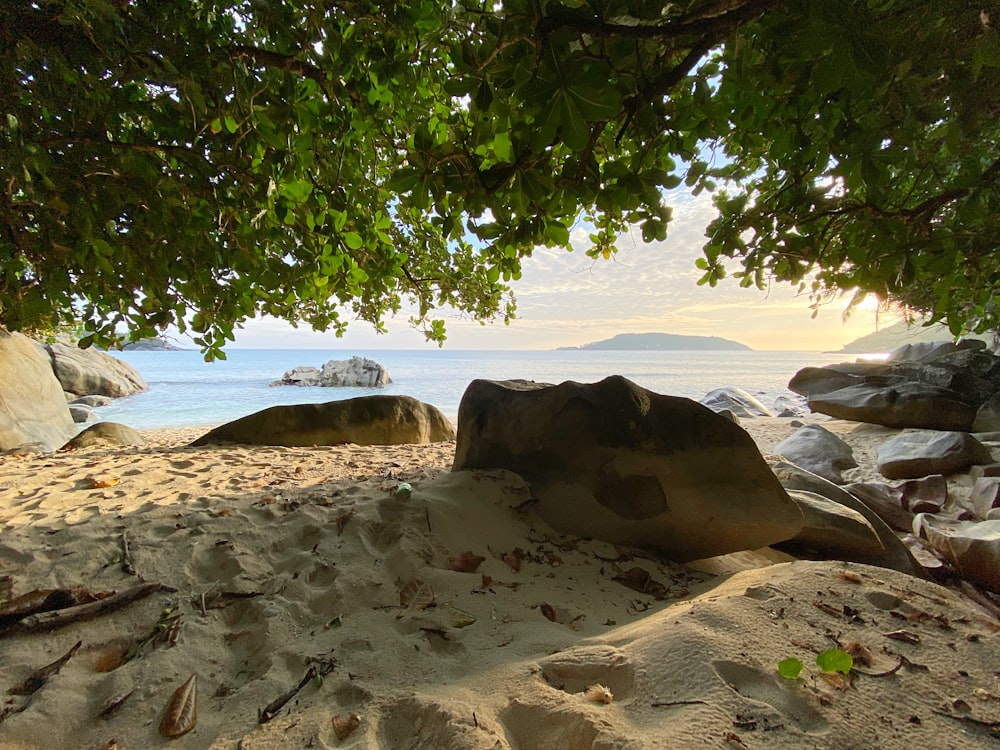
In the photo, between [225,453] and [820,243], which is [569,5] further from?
[225,453]

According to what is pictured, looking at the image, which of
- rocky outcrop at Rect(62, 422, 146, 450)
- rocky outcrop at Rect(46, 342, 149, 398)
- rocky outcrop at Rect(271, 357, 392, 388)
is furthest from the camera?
rocky outcrop at Rect(271, 357, 392, 388)

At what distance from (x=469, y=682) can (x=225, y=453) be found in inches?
180

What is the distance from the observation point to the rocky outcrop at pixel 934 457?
17.8 feet

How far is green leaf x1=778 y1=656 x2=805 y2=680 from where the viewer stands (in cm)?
140

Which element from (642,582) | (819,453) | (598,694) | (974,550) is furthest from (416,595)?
(819,453)

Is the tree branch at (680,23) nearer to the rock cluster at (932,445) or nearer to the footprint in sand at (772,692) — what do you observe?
the footprint in sand at (772,692)

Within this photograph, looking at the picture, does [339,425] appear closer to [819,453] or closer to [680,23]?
A: [680,23]

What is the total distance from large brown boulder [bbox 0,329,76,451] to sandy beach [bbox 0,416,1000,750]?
5.74 metres

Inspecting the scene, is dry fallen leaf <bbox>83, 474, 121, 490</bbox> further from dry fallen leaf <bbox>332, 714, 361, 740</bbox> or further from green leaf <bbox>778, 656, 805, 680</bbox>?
green leaf <bbox>778, 656, 805, 680</bbox>

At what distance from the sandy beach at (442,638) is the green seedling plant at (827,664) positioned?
3cm

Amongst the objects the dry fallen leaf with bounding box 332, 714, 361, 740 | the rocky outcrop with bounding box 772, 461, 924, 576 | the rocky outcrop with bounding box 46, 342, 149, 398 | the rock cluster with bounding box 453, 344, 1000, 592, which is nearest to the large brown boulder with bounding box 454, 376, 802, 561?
the rock cluster with bounding box 453, 344, 1000, 592

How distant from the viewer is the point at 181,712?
56.2 inches

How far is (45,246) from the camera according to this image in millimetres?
2119

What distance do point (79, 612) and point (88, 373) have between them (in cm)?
2297
